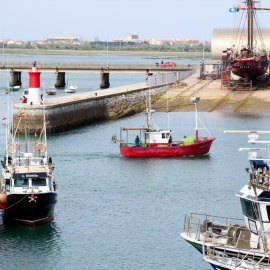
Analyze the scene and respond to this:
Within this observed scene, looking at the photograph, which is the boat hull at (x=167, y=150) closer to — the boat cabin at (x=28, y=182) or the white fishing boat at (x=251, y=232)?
the boat cabin at (x=28, y=182)

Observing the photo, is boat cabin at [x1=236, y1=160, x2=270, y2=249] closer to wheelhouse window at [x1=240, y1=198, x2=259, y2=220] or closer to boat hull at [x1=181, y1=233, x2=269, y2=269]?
wheelhouse window at [x1=240, y1=198, x2=259, y2=220]

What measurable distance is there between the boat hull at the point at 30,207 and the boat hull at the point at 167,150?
70.1 feet

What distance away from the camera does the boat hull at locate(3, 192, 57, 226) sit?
41.8 meters

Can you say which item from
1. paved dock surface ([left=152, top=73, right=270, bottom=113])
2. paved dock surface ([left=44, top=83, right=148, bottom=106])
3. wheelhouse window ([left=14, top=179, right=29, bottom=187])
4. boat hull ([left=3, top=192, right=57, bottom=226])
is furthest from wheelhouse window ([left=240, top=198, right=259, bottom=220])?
paved dock surface ([left=152, top=73, right=270, bottom=113])

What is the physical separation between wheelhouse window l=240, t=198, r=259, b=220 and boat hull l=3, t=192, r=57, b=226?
1346 centimetres

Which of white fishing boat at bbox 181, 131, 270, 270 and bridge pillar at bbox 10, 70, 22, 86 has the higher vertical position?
white fishing boat at bbox 181, 131, 270, 270

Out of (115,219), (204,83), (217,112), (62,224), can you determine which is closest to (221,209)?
(115,219)

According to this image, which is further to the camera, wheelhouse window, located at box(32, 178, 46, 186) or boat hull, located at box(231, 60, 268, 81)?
boat hull, located at box(231, 60, 268, 81)

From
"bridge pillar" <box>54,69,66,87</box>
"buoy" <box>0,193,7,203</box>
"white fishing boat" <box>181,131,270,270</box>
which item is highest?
"white fishing boat" <box>181,131,270,270</box>

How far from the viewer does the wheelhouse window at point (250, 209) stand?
30.6m

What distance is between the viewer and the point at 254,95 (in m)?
101

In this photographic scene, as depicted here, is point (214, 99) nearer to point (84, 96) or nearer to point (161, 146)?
point (84, 96)

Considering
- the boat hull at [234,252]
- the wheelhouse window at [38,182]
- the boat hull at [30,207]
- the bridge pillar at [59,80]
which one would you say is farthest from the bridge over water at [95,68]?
the boat hull at [234,252]

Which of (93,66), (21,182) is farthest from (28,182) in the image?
(93,66)
